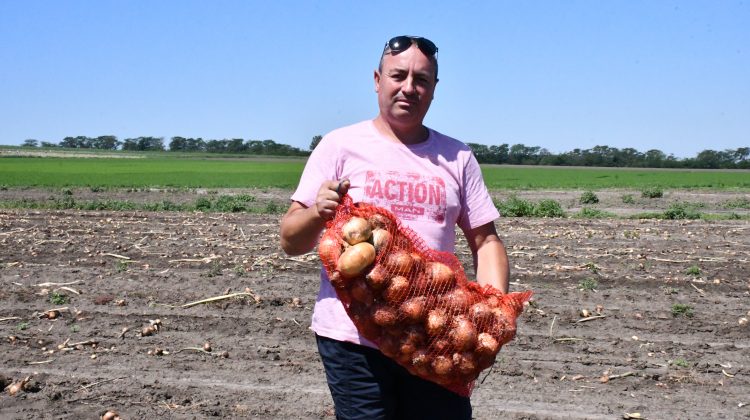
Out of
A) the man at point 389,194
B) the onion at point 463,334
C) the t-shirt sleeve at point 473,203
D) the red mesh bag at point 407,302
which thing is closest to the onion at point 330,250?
the red mesh bag at point 407,302

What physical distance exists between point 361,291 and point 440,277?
10.5 inches

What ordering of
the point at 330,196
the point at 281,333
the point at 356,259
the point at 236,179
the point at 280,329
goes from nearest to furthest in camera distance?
the point at 356,259
the point at 330,196
the point at 281,333
the point at 280,329
the point at 236,179

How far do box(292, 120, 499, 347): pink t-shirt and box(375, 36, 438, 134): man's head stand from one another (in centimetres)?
11

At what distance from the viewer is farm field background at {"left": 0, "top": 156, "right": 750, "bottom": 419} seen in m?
5.38

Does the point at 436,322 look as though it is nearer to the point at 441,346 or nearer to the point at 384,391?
the point at 441,346

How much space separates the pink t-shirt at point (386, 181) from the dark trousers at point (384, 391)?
0.23 feet

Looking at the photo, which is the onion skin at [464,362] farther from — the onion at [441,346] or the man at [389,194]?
the man at [389,194]

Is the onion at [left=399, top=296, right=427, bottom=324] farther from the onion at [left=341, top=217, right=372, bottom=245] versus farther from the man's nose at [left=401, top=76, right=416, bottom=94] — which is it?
the man's nose at [left=401, top=76, right=416, bottom=94]

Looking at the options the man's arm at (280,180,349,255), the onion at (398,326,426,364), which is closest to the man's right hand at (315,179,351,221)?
the man's arm at (280,180,349,255)

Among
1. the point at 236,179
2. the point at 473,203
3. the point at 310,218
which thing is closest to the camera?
the point at 310,218

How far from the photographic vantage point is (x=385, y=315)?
260 cm

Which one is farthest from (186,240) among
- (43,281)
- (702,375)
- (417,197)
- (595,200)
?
(595,200)

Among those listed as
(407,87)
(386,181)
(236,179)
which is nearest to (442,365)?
(386,181)

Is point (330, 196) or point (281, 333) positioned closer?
point (330, 196)
